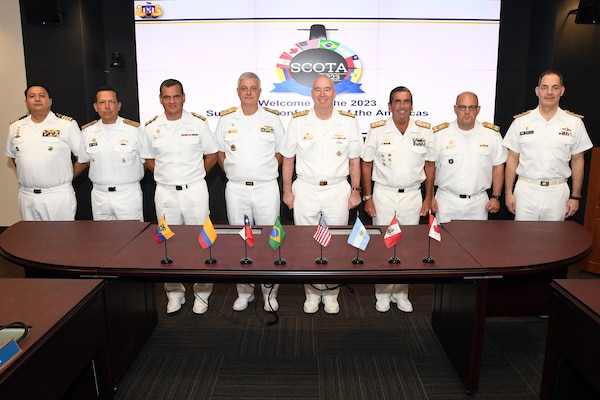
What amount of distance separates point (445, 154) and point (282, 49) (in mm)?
2266

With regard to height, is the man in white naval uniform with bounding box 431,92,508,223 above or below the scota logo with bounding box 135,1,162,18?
below

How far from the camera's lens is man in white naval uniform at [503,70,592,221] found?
3.93m

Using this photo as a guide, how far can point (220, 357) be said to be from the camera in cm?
322

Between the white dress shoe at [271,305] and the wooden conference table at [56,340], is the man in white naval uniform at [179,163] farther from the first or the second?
the wooden conference table at [56,340]

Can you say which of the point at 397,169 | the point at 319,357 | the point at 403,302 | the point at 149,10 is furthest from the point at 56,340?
the point at 149,10

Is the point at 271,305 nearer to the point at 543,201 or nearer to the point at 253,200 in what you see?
the point at 253,200

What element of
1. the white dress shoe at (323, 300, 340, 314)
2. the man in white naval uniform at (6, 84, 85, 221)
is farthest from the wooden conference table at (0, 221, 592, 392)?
the man in white naval uniform at (6, 84, 85, 221)

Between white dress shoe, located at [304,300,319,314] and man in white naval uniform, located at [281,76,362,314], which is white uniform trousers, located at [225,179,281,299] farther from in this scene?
white dress shoe, located at [304,300,319,314]

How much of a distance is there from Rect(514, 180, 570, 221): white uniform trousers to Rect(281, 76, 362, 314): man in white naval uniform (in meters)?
1.36

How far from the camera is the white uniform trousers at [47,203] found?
4.29m

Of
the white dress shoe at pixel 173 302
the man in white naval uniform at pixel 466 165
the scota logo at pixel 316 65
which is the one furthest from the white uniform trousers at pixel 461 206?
the white dress shoe at pixel 173 302

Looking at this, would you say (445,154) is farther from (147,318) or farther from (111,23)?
(111,23)

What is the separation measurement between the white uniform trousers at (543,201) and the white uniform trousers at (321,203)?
1.43 m

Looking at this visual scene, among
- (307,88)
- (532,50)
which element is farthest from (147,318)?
(532,50)
